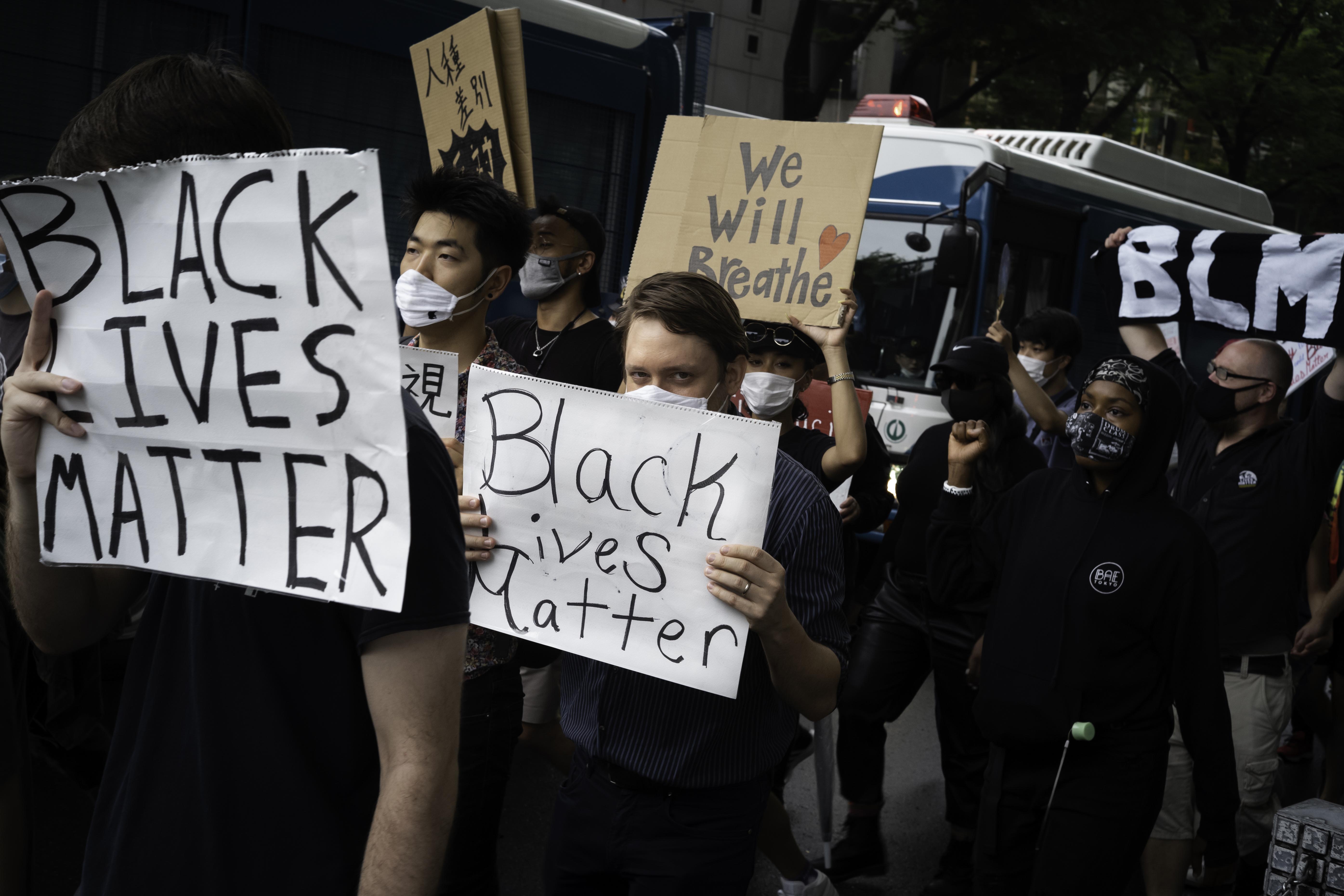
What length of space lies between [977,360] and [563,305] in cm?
155

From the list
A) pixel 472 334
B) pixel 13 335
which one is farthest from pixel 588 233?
pixel 13 335

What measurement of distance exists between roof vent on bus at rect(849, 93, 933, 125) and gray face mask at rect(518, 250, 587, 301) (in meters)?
5.47

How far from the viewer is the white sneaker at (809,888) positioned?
12.3 feet

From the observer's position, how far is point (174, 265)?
160 centimetres

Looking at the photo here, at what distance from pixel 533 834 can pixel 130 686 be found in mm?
3170

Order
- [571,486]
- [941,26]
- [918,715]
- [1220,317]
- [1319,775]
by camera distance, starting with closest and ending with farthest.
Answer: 1. [571,486]
2. [1220,317]
3. [1319,775]
4. [918,715]
5. [941,26]

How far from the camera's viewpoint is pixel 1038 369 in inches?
248

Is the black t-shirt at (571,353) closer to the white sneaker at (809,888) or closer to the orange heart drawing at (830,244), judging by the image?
the orange heart drawing at (830,244)

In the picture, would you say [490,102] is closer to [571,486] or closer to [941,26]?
[571,486]

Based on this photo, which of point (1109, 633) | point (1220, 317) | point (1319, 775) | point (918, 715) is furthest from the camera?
point (918, 715)

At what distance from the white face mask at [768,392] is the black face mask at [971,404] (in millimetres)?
581

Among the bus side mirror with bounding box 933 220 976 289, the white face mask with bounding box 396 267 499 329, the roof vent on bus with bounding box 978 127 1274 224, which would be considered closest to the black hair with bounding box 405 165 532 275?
the white face mask with bounding box 396 267 499 329

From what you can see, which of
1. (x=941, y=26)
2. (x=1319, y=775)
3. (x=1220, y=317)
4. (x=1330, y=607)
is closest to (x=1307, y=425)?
(x=1220, y=317)

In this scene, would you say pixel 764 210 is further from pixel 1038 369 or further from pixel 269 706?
pixel 269 706
